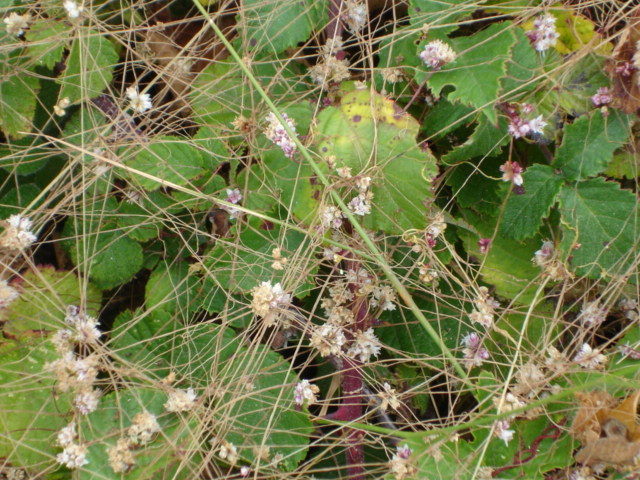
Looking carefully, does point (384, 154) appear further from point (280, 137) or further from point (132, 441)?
point (132, 441)

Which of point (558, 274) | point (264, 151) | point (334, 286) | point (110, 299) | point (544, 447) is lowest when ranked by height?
point (544, 447)

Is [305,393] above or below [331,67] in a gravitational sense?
below

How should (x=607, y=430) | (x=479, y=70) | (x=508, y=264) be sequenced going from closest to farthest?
(x=607, y=430), (x=479, y=70), (x=508, y=264)

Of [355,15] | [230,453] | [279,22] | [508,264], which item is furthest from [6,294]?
[508,264]

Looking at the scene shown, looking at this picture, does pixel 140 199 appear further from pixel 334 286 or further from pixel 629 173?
pixel 629 173

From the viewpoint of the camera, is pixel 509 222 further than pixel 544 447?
Yes

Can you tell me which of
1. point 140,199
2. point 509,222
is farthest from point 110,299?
point 509,222
